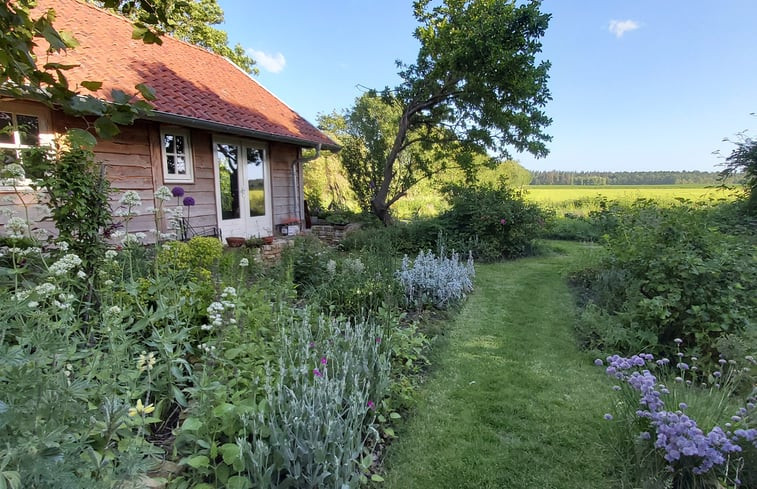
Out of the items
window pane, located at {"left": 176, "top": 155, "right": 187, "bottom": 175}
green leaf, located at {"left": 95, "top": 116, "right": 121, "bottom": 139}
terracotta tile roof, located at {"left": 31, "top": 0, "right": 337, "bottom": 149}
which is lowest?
green leaf, located at {"left": 95, "top": 116, "right": 121, "bottom": 139}

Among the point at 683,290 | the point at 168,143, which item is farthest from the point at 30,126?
the point at 683,290

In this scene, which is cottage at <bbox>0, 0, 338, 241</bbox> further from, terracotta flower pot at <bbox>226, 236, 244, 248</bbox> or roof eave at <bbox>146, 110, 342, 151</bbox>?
terracotta flower pot at <bbox>226, 236, 244, 248</bbox>

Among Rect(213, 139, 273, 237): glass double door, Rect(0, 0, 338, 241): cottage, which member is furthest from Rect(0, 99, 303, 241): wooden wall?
Rect(213, 139, 273, 237): glass double door

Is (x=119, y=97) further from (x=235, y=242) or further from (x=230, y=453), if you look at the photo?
(x=235, y=242)

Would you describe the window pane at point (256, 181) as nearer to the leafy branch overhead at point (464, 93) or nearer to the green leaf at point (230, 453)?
the leafy branch overhead at point (464, 93)

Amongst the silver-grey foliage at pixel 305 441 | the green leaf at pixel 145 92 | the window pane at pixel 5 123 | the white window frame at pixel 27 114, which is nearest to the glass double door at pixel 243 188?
the white window frame at pixel 27 114

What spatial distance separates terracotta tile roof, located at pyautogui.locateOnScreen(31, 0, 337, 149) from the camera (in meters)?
5.67

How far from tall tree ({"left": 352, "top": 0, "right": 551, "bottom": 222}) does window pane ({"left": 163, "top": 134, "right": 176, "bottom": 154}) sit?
637 cm

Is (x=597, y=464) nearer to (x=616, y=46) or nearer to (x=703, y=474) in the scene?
(x=703, y=474)

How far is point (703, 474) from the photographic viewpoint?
169cm

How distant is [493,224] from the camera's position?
8852mm

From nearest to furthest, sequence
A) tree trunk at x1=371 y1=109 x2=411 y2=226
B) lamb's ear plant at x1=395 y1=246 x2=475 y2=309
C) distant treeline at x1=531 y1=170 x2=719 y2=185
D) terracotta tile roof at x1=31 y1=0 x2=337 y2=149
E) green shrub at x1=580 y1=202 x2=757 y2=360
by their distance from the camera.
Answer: green shrub at x1=580 y1=202 x2=757 y2=360 < lamb's ear plant at x1=395 y1=246 x2=475 y2=309 < terracotta tile roof at x1=31 y1=0 x2=337 y2=149 < tree trunk at x1=371 y1=109 x2=411 y2=226 < distant treeline at x1=531 y1=170 x2=719 y2=185

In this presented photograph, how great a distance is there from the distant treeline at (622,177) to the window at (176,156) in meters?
23.0

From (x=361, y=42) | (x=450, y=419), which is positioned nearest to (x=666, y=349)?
(x=450, y=419)
